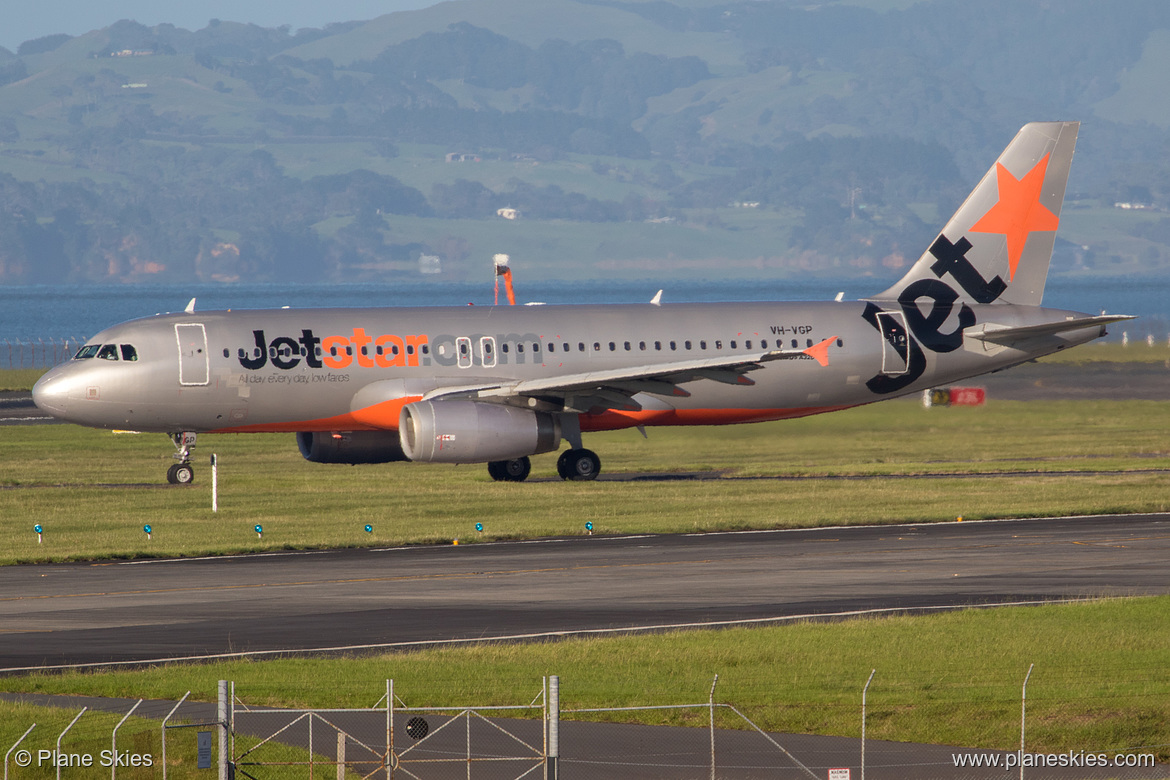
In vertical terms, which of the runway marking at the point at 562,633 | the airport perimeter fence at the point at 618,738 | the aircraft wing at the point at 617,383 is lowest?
the airport perimeter fence at the point at 618,738

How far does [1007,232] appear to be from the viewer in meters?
49.2

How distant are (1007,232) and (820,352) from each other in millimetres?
9449

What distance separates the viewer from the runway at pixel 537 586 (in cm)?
2389

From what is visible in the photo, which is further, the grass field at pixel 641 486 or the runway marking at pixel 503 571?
the grass field at pixel 641 486

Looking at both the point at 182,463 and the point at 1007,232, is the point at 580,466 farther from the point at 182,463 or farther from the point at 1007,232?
the point at 1007,232

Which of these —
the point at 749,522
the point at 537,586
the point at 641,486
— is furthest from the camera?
the point at 641,486

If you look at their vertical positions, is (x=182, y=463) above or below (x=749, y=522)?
above

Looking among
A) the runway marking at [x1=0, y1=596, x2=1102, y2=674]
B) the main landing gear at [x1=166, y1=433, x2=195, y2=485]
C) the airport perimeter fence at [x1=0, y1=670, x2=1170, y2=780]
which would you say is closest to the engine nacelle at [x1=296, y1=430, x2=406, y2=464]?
the main landing gear at [x1=166, y1=433, x2=195, y2=485]

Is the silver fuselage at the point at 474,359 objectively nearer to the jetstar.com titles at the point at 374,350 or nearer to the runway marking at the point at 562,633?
the jetstar.com titles at the point at 374,350

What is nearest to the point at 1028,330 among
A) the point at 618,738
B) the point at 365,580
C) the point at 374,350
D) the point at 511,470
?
the point at 511,470

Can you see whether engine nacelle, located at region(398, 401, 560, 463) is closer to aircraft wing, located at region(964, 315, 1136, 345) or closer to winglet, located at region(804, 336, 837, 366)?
winglet, located at region(804, 336, 837, 366)

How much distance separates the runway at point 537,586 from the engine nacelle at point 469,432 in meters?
6.64

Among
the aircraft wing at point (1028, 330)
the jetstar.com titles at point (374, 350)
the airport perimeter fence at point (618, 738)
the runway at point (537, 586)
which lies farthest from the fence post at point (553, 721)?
the aircraft wing at point (1028, 330)

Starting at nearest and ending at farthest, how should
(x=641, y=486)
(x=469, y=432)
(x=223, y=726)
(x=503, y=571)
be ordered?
(x=223, y=726), (x=503, y=571), (x=469, y=432), (x=641, y=486)
